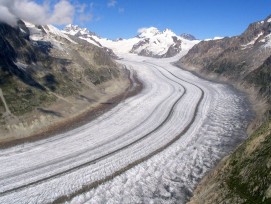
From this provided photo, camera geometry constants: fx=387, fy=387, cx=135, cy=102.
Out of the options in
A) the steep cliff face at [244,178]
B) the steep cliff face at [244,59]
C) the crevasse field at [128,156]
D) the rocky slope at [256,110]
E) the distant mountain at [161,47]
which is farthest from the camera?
the distant mountain at [161,47]

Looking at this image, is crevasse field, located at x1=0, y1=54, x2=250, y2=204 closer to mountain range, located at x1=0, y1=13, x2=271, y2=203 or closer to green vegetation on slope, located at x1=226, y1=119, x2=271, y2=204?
mountain range, located at x1=0, y1=13, x2=271, y2=203

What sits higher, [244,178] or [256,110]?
[244,178]

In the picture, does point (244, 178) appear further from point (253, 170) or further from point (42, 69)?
point (42, 69)

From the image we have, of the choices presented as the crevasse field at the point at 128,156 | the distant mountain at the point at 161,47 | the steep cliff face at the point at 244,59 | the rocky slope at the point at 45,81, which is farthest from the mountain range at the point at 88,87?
the distant mountain at the point at 161,47

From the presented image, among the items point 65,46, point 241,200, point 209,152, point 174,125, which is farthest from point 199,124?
point 65,46

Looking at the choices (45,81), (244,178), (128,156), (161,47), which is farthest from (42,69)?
(161,47)

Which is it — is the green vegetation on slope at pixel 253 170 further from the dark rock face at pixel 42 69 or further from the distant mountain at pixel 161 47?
the distant mountain at pixel 161 47

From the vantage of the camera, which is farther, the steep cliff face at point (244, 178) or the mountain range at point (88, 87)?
the mountain range at point (88, 87)
